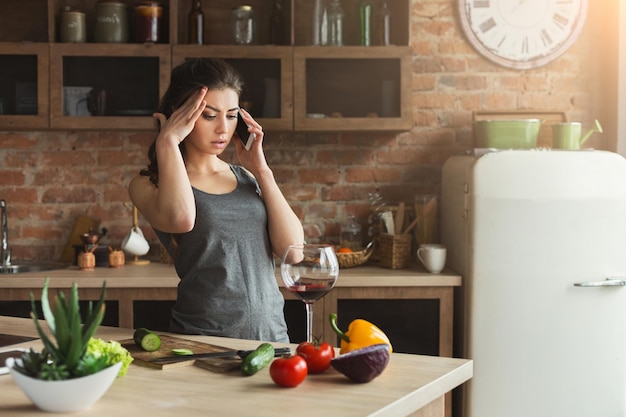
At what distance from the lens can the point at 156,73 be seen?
393 cm

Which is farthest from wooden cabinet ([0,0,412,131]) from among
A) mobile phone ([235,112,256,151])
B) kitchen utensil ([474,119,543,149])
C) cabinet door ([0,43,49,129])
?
mobile phone ([235,112,256,151])

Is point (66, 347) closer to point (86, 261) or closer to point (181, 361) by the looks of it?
point (181, 361)

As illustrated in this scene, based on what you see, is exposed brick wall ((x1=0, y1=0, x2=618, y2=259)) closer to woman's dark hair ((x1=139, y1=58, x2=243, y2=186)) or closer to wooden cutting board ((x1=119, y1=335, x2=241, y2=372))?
woman's dark hair ((x1=139, y1=58, x2=243, y2=186))

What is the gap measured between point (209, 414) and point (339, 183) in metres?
2.88

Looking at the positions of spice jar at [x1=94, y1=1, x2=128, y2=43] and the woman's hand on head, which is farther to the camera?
spice jar at [x1=94, y1=1, x2=128, y2=43]

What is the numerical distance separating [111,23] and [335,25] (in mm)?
1022

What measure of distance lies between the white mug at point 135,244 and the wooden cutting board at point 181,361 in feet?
6.27

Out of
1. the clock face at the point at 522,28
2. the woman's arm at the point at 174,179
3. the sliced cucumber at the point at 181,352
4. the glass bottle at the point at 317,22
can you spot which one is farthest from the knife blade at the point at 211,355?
the clock face at the point at 522,28

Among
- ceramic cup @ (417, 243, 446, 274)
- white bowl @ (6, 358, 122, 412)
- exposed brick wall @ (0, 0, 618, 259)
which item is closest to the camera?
white bowl @ (6, 358, 122, 412)

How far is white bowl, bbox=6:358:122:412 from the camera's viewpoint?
1.42 m

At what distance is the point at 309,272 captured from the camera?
5.79ft

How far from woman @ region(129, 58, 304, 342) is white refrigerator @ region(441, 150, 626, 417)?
1365mm

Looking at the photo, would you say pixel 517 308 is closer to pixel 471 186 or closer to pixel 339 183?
pixel 471 186

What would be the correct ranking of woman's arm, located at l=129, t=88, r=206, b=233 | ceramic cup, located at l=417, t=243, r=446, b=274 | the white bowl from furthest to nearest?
ceramic cup, located at l=417, t=243, r=446, b=274 < woman's arm, located at l=129, t=88, r=206, b=233 < the white bowl
